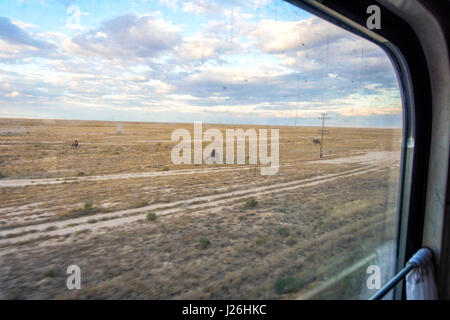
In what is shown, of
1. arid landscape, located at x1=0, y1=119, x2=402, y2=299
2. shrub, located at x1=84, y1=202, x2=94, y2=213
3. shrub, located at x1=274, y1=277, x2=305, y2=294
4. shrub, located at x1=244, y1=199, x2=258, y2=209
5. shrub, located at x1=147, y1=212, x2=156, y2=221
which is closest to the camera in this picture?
arid landscape, located at x1=0, y1=119, x2=402, y2=299

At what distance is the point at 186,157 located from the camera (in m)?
1.33

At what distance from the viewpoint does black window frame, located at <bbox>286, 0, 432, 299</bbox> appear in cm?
188

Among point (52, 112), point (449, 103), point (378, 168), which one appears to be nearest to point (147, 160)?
point (52, 112)

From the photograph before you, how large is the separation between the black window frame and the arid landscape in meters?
0.65

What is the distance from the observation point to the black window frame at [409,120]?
188 centimetres

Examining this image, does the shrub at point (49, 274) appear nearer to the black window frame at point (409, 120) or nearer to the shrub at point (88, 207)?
A: the shrub at point (88, 207)

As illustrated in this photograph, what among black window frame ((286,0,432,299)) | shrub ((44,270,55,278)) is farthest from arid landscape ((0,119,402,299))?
black window frame ((286,0,432,299))

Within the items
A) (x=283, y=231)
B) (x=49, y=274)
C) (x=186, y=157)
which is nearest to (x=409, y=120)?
(x=283, y=231)

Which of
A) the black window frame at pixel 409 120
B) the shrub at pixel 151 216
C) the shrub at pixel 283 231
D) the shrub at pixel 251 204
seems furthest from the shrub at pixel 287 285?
the black window frame at pixel 409 120

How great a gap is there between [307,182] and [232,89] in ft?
2.91

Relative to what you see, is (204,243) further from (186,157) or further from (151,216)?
(186,157)

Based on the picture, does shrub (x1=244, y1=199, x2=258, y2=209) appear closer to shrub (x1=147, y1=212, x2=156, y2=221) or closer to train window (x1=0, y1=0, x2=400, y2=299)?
train window (x1=0, y1=0, x2=400, y2=299)

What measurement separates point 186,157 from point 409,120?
2054 millimetres
